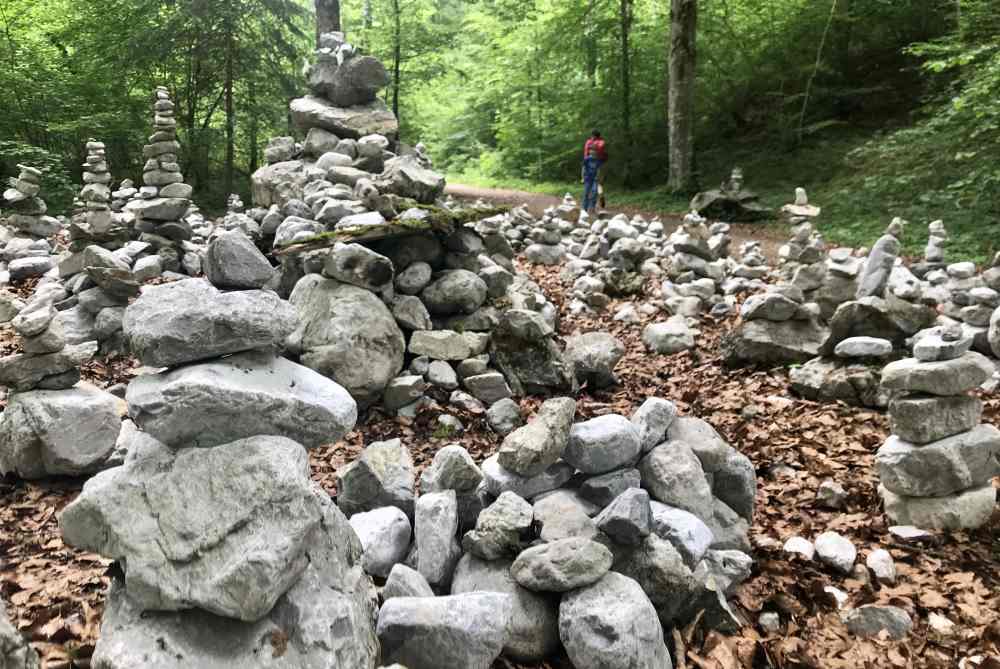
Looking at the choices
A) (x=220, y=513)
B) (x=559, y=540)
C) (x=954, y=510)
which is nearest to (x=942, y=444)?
(x=954, y=510)

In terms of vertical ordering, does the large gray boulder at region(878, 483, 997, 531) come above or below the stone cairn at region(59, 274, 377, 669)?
below

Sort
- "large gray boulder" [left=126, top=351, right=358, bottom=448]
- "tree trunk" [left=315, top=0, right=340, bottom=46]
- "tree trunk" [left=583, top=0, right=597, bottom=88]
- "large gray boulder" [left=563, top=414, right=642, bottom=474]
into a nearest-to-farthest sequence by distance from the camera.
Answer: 1. "large gray boulder" [left=126, top=351, right=358, bottom=448]
2. "large gray boulder" [left=563, top=414, right=642, bottom=474]
3. "tree trunk" [left=315, top=0, right=340, bottom=46]
4. "tree trunk" [left=583, top=0, right=597, bottom=88]

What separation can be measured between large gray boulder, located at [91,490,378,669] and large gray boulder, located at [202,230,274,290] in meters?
1.04

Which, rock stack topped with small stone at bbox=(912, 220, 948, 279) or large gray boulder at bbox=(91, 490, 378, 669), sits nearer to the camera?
large gray boulder at bbox=(91, 490, 378, 669)

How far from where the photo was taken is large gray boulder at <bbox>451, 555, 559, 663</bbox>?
2836mm

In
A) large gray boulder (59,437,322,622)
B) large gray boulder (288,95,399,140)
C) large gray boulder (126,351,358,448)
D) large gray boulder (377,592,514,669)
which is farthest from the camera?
large gray boulder (288,95,399,140)

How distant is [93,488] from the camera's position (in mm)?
2332

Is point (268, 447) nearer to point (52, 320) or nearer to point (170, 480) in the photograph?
point (170, 480)

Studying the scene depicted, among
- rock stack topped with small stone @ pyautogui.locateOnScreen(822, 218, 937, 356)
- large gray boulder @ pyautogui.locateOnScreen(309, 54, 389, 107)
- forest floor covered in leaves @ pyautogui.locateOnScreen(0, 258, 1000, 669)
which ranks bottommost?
forest floor covered in leaves @ pyautogui.locateOnScreen(0, 258, 1000, 669)

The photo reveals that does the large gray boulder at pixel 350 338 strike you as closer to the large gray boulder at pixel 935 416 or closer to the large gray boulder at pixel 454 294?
the large gray boulder at pixel 454 294

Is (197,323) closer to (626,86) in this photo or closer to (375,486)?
(375,486)

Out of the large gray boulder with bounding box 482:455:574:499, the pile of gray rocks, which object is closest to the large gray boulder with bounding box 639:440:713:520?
the pile of gray rocks

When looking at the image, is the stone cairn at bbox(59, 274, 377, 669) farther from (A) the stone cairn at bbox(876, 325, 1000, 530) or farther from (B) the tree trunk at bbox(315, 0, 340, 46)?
(B) the tree trunk at bbox(315, 0, 340, 46)

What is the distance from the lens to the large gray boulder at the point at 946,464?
12.8ft
